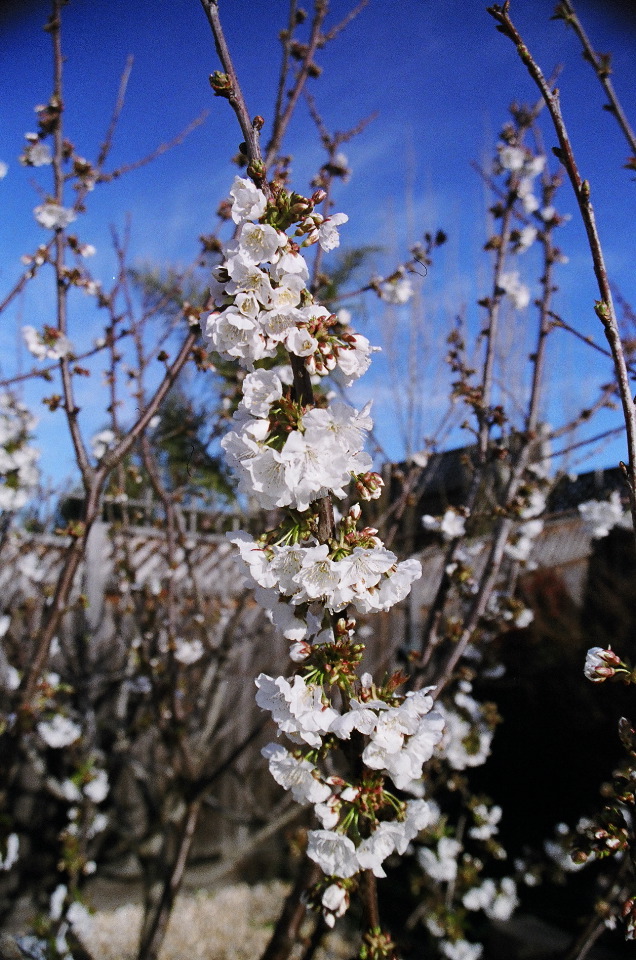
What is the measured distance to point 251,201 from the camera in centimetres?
99

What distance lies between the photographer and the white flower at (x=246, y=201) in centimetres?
99

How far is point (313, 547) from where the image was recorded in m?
0.96

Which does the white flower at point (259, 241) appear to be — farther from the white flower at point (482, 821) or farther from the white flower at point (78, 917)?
the white flower at point (482, 821)

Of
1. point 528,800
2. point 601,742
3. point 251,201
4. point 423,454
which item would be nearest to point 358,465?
point 251,201

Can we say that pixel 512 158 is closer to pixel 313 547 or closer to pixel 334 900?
pixel 313 547

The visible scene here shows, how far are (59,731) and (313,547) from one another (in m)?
3.51

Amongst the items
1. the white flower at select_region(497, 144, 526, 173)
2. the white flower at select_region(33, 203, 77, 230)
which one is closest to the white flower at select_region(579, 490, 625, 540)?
the white flower at select_region(497, 144, 526, 173)

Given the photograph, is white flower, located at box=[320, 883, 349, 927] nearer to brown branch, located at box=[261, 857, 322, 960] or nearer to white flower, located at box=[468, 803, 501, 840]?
brown branch, located at box=[261, 857, 322, 960]

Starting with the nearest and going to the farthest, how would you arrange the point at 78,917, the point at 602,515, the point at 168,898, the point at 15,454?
the point at 168,898 < the point at 78,917 < the point at 15,454 < the point at 602,515

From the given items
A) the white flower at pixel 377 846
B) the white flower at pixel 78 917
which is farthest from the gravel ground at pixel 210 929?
the white flower at pixel 377 846

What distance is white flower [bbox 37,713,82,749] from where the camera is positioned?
378cm

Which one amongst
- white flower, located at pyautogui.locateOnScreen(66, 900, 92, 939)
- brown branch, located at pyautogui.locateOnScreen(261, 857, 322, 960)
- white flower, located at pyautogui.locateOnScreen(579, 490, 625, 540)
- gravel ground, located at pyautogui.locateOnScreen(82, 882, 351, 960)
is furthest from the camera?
gravel ground, located at pyautogui.locateOnScreen(82, 882, 351, 960)

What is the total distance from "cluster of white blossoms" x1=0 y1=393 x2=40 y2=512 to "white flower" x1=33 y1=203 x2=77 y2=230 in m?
1.36

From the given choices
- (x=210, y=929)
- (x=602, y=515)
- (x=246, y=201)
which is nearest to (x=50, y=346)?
(x=246, y=201)
